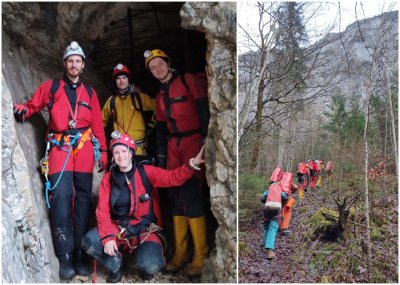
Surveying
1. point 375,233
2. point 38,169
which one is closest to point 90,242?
point 38,169

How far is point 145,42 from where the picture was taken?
22.3 feet

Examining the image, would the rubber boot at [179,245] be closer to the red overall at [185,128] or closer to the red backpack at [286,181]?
the red overall at [185,128]

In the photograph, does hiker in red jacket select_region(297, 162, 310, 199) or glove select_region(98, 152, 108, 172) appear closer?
hiker in red jacket select_region(297, 162, 310, 199)

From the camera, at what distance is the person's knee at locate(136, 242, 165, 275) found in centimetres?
431

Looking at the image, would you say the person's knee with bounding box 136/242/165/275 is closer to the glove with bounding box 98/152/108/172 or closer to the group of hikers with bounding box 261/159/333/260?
the glove with bounding box 98/152/108/172

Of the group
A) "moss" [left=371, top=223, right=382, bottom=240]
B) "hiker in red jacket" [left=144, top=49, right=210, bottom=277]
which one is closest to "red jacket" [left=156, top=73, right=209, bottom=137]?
"hiker in red jacket" [left=144, top=49, right=210, bottom=277]

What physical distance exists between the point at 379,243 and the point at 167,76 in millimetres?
2888

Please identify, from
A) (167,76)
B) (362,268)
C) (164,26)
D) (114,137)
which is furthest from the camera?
(164,26)

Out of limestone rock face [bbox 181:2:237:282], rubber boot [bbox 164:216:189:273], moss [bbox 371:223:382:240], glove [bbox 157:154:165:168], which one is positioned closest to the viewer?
moss [bbox 371:223:382:240]

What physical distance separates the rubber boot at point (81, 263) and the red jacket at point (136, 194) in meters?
0.54

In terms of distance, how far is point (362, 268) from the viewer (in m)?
3.56

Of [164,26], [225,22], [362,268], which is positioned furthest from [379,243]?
[164,26]

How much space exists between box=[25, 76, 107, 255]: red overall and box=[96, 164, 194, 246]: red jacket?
0.25 metres

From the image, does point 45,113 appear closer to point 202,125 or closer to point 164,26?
point 202,125
